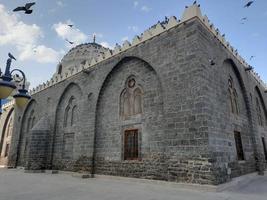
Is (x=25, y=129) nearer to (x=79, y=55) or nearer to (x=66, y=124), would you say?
(x=66, y=124)

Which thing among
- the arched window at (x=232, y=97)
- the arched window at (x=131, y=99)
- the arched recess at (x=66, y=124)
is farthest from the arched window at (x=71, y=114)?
the arched window at (x=232, y=97)

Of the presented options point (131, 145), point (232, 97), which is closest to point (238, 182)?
point (232, 97)

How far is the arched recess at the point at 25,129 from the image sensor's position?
15.5 metres

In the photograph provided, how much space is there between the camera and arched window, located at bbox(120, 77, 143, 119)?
889 cm

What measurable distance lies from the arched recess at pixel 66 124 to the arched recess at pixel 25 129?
12.0 feet

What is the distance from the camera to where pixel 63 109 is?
1307 centimetres

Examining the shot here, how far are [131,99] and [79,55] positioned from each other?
922 cm

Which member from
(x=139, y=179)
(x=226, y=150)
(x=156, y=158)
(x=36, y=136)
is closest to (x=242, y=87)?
(x=226, y=150)

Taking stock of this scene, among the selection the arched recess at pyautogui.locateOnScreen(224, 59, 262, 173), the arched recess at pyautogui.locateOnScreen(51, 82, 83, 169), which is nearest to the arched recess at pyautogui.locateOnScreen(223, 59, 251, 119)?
the arched recess at pyautogui.locateOnScreen(224, 59, 262, 173)

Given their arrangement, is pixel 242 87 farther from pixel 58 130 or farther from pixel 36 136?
pixel 36 136

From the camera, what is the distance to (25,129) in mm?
16344

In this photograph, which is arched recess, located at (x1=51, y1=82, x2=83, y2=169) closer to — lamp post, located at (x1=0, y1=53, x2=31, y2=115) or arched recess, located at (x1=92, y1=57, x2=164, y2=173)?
arched recess, located at (x1=92, y1=57, x2=164, y2=173)

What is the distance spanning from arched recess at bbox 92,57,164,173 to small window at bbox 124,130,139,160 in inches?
7.8

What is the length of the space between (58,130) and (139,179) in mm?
7138
